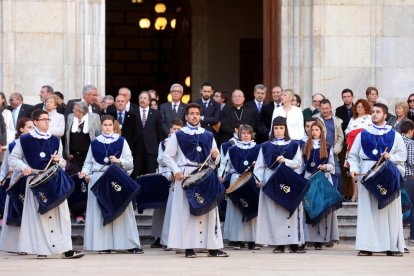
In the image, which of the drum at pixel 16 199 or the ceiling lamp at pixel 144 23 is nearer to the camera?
the drum at pixel 16 199

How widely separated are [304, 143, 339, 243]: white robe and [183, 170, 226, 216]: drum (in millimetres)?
2017

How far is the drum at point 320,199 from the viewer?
20.3 metres

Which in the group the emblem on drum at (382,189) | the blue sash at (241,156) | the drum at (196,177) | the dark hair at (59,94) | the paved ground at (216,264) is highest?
the dark hair at (59,94)

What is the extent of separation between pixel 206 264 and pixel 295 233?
2322mm

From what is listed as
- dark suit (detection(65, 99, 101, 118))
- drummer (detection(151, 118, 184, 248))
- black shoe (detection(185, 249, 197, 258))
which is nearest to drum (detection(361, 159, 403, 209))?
black shoe (detection(185, 249, 197, 258))

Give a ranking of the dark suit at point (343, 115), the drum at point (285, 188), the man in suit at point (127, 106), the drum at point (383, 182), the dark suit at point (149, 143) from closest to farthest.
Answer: the drum at point (383, 182) → the drum at point (285, 188) → the man in suit at point (127, 106) → the dark suit at point (149, 143) → the dark suit at point (343, 115)

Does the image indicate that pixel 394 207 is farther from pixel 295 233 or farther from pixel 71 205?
pixel 71 205

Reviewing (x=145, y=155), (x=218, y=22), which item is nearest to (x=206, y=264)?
(x=145, y=155)

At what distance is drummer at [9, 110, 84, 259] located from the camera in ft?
61.0

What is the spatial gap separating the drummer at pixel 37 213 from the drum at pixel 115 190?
838mm

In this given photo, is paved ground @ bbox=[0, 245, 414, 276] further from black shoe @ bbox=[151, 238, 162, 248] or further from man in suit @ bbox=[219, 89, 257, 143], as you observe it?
man in suit @ bbox=[219, 89, 257, 143]

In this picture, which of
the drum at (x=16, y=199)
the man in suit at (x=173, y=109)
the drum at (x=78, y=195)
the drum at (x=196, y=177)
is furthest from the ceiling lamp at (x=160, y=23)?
the drum at (x=196, y=177)

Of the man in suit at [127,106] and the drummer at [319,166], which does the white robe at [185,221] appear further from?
the man in suit at [127,106]

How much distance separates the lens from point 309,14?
24.3 meters
